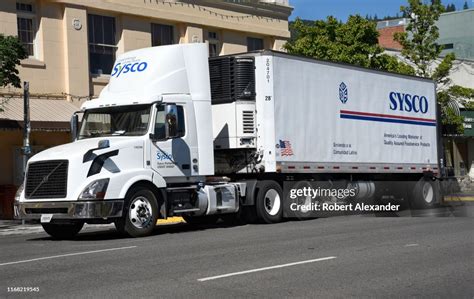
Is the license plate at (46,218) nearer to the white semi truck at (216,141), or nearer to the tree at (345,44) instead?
the white semi truck at (216,141)

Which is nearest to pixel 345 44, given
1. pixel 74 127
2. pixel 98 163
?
pixel 74 127

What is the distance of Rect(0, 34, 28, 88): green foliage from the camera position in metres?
19.9

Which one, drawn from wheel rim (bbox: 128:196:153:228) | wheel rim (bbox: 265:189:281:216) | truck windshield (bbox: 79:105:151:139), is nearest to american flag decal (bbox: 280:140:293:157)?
wheel rim (bbox: 265:189:281:216)

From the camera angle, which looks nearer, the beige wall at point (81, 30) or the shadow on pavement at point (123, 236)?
the shadow on pavement at point (123, 236)

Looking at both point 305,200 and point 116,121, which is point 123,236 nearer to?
point 116,121

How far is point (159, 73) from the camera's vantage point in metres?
15.9

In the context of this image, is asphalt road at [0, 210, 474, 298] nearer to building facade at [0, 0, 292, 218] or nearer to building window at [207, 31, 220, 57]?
building facade at [0, 0, 292, 218]

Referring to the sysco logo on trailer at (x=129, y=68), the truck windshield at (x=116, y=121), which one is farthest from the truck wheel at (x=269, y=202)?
the sysco logo on trailer at (x=129, y=68)

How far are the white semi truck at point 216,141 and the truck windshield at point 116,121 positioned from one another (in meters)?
0.03

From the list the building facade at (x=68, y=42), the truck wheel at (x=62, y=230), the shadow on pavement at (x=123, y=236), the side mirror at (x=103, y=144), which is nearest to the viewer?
the side mirror at (x=103, y=144)

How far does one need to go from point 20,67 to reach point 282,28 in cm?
1282

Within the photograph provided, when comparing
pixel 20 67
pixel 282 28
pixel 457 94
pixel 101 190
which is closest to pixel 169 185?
pixel 101 190

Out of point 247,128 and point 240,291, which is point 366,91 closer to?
point 247,128

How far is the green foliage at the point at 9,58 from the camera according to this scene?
1995 centimetres
